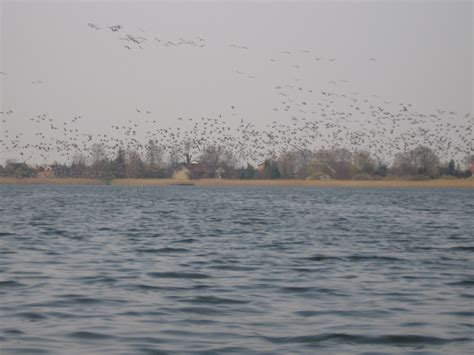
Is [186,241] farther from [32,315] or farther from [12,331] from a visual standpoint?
[12,331]

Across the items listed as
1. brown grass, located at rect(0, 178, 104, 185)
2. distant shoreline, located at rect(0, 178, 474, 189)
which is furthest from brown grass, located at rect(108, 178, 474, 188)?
brown grass, located at rect(0, 178, 104, 185)

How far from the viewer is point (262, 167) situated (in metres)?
152

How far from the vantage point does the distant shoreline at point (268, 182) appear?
132m

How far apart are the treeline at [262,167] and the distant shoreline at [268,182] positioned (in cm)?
134

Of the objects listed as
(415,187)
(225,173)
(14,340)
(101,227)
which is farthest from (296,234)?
(225,173)

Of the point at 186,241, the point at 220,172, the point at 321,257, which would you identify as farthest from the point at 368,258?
the point at 220,172

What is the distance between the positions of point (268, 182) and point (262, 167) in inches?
271

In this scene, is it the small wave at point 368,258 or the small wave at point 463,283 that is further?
the small wave at point 368,258

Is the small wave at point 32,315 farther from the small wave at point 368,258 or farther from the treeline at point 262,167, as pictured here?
the treeline at point 262,167

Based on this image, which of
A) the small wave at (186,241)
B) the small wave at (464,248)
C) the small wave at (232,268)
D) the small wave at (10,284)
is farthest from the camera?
the small wave at (186,241)

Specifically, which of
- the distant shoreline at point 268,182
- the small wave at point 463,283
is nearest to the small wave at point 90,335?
the small wave at point 463,283

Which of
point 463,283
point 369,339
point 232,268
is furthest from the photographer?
point 232,268

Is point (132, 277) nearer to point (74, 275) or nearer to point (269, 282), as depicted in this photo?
point (74, 275)

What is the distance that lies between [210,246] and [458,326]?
38.7ft
